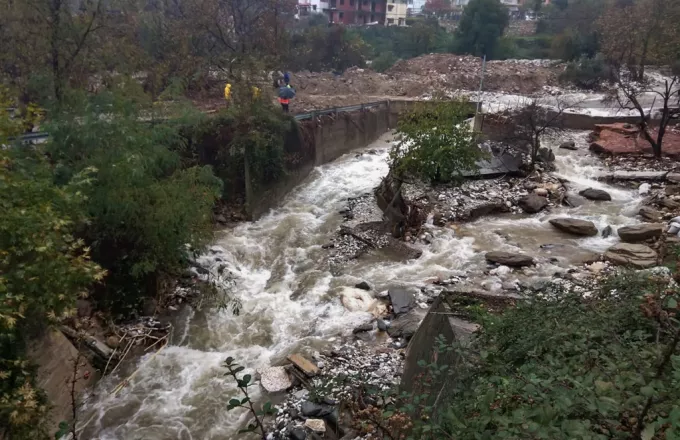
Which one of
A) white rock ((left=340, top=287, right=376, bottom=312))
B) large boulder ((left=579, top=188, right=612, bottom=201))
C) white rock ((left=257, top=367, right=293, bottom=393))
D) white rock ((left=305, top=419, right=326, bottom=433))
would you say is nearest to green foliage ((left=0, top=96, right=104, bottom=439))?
white rock ((left=257, top=367, right=293, bottom=393))

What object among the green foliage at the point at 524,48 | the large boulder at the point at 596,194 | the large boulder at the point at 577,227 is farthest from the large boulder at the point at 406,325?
the green foliage at the point at 524,48

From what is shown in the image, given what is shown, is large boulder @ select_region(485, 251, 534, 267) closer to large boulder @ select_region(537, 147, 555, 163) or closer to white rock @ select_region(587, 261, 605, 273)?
white rock @ select_region(587, 261, 605, 273)

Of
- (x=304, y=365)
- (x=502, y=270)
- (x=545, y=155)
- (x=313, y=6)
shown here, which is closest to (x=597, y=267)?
(x=502, y=270)

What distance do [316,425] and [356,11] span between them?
46533 millimetres

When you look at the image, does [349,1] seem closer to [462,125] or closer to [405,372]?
[462,125]

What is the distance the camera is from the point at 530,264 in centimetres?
860

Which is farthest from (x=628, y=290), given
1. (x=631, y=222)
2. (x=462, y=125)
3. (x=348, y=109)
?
(x=348, y=109)

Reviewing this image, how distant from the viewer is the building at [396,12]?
153 feet

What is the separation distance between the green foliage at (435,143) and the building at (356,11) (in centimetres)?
3764

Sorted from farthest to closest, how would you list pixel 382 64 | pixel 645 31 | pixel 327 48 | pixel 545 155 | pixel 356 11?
1. pixel 356 11
2. pixel 382 64
3. pixel 327 48
4. pixel 645 31
5. pixel 545 155

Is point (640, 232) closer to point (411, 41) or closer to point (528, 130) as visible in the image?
point (528, 130)

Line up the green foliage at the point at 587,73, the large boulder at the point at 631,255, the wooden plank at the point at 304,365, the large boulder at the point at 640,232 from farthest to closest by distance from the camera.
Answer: the green foliage at the point at 587,73 → the large boulder at the point at 640,232 → the large boulder at the point at 631,255 → the wooden plank at the point at 304,365

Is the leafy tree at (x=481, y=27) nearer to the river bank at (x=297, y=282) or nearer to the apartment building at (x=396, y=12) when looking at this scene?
the apartment building at (x=396, y=12)

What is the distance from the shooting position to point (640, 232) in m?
9.32
